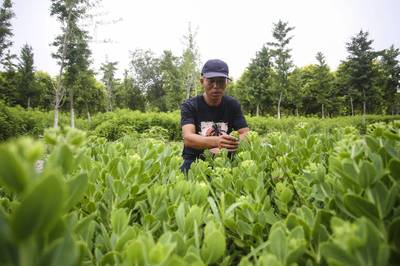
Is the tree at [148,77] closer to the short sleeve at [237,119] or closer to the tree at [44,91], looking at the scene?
the tree at [44,91]

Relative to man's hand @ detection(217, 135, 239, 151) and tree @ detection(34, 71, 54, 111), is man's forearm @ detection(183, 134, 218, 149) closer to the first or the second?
man's hand @ detection(217, 135, 239, 151)

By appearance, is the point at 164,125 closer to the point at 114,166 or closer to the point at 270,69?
the point at 114,166

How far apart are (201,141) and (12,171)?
2.22 m

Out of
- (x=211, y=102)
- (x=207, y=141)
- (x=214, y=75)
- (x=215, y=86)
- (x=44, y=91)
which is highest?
(x=44, y=91)

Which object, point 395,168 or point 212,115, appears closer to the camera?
point 395,168

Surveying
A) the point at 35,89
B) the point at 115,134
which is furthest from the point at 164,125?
the point at 35,89

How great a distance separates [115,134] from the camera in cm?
2075

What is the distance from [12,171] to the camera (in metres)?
0.42

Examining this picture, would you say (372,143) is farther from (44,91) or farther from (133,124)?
(44,91)

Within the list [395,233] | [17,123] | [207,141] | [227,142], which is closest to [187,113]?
[207,141]

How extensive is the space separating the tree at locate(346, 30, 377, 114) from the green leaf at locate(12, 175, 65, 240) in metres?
48.4

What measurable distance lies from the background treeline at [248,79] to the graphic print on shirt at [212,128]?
26.5 m

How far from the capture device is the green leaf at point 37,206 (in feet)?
1.25

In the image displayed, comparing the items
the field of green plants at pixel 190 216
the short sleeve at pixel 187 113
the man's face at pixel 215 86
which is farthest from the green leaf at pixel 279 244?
the man's face at pixel 215 86
